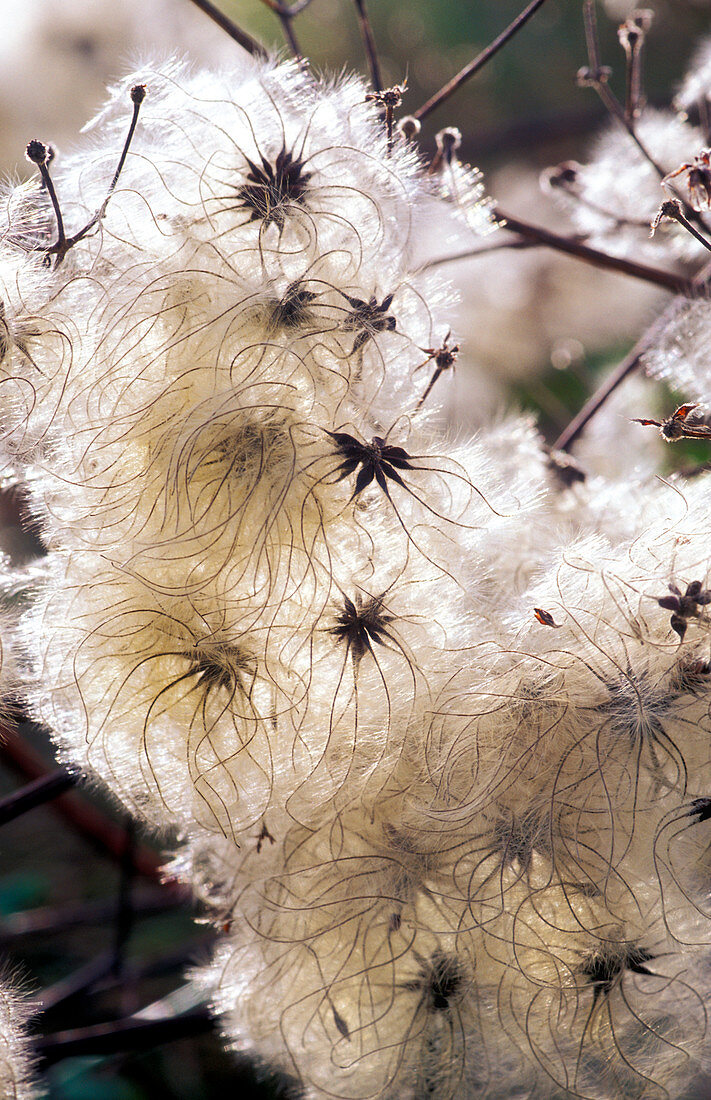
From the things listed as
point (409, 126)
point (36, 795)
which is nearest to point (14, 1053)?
point (36, 795)

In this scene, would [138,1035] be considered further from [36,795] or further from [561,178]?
[561,178]

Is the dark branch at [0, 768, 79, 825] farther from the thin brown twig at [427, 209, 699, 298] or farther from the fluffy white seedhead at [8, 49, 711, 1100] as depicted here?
the thin brown twig at [427, 209, 699, 298]

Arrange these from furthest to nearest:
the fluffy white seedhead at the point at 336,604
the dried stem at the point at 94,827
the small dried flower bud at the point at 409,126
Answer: the dried stem at the point at 94,827 < the small dried flower bud at the point at 409,126 < the fluffy white seedhead at the point at 336,604

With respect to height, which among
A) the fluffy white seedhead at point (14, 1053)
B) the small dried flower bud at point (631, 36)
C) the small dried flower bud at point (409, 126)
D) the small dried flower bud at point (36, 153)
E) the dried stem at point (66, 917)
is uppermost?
the small dried flower bud at point (631, 36)

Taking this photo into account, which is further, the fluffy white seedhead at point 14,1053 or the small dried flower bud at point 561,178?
the small dried flower bud at point 561,178

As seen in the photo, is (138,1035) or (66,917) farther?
(66,917)

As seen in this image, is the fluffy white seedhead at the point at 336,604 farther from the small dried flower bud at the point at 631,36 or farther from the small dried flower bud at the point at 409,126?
the small dried flower bud at the point at 631,36

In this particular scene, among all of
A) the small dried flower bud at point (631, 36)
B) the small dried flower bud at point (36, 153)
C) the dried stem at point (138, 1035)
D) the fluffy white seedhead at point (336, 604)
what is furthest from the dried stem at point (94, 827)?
the small dried flower bud at point (631, 36)

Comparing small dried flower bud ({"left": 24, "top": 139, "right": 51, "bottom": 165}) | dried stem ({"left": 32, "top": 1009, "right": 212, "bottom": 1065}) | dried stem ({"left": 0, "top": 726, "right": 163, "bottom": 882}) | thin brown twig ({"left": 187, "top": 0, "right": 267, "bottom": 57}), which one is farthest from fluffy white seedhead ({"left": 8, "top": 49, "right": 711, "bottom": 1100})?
dried stem ({"left": 0, "top": 726, "right": 163, "bottom": 882})

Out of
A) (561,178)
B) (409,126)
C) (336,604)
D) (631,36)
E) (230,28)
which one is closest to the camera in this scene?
(336,604)

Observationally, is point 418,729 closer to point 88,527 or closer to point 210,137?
point 88,527

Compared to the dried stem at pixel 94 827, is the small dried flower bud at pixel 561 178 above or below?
above
